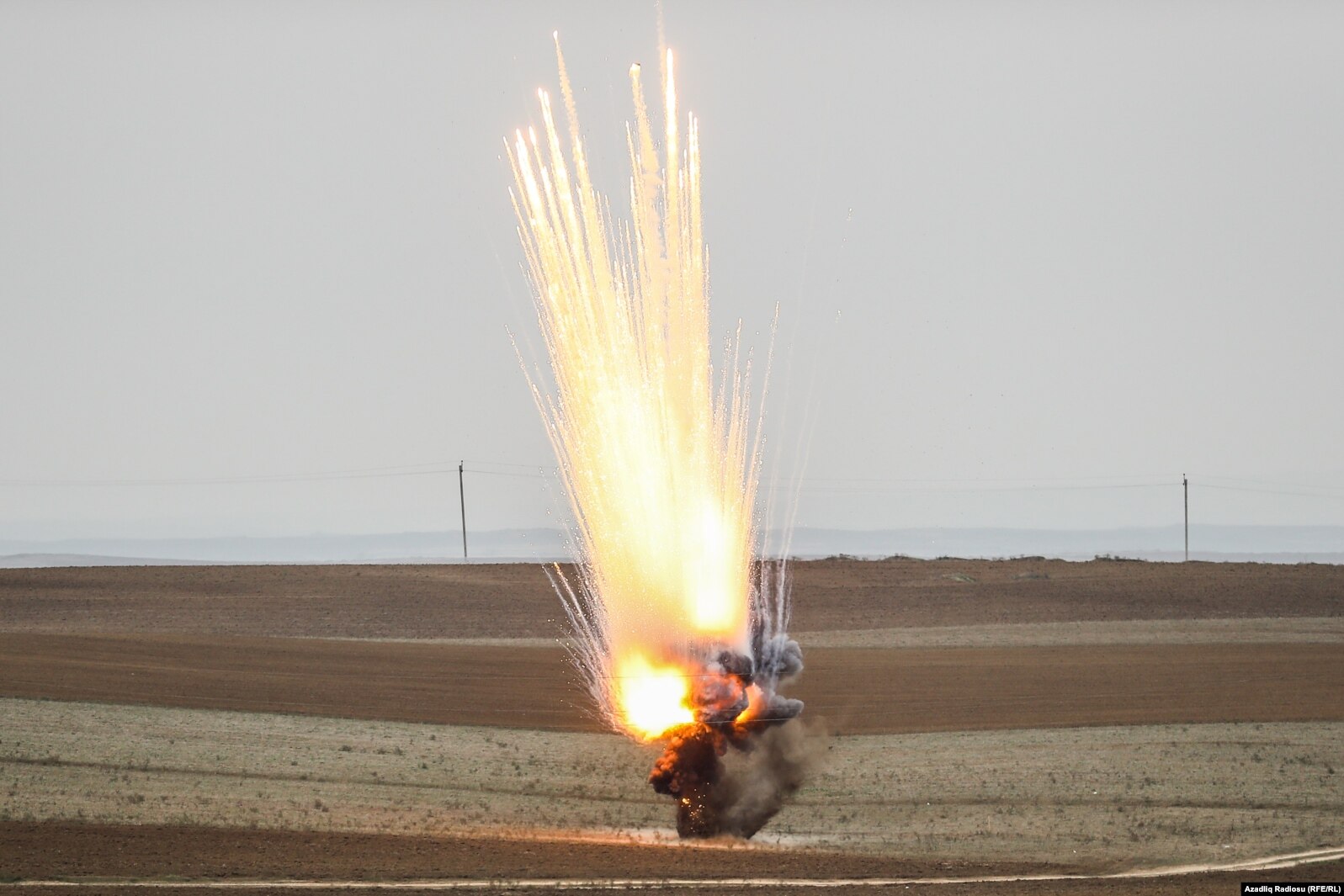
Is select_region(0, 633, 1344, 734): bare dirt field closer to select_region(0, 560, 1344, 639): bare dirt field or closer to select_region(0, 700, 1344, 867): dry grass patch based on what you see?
select_region(0, 700, 1344, 867): dry grass patch

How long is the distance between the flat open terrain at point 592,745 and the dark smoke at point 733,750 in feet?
2.80

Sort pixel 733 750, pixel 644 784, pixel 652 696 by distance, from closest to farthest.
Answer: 1. pixel 652 696
2. pixel 733 750
3. pixel 644 784

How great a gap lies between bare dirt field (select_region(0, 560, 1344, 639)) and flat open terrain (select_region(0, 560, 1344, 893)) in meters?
0.38

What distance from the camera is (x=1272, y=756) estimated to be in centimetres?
3419

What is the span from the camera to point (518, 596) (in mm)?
69625

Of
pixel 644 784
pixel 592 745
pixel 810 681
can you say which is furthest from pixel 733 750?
pixel 810 681

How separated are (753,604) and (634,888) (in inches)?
344

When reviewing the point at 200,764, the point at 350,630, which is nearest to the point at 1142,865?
the point at 200,764

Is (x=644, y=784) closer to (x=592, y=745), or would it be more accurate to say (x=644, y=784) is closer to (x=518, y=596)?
(x=592, y=745)

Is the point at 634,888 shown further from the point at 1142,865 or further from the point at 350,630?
the point at 350,630

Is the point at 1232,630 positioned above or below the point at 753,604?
below

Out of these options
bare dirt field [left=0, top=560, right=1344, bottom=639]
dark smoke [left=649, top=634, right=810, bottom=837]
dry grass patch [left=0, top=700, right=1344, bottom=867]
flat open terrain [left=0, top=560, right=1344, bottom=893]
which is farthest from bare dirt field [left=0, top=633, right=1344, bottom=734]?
dark smoke [left=649, top=634, right=810, bottom=837]

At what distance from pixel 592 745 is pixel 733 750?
813 cm

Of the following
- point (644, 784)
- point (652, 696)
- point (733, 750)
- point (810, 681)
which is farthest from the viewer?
point (810, 681)
